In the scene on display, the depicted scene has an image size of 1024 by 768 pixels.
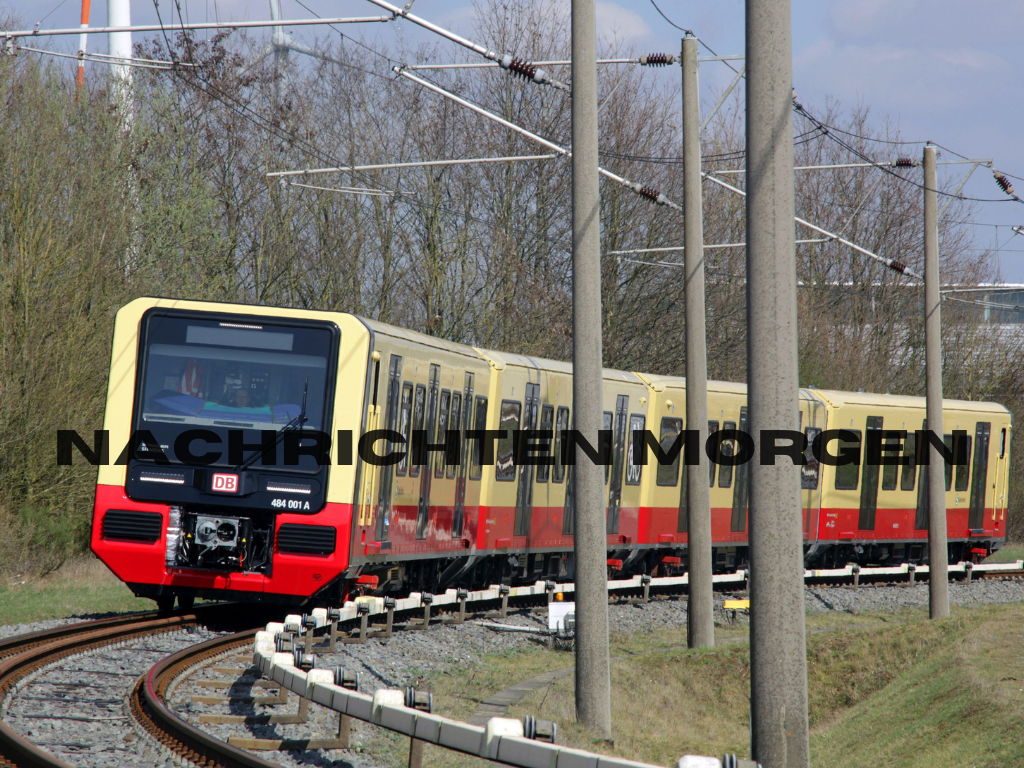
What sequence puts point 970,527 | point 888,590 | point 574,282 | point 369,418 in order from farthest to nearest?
point 970,527, point 888,590, point 369,418, point 574,282

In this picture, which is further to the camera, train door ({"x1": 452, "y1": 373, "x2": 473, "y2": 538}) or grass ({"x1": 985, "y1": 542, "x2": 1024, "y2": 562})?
grass ({"x1": 985, "y1": 542, "x2": 1024, "y2": 562})

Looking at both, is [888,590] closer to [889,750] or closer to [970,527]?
[970,527]

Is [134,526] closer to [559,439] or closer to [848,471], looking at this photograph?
[559,439]

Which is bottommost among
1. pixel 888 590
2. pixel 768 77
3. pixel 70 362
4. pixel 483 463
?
pixel 888 590

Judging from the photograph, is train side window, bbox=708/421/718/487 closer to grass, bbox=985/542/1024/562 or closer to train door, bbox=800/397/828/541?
train door, bbox=800/397/828/541

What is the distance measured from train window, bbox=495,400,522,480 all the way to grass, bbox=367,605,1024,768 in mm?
2969

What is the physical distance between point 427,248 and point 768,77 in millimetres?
26024

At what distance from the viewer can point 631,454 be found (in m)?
21.4

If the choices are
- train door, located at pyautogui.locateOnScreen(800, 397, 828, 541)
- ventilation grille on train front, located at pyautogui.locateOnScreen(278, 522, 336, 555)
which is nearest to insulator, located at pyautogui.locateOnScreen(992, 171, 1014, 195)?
train door, located at pyautogui.locateOnScreen(800, 397, 828, 541)

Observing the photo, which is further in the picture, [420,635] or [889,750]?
[420,635]

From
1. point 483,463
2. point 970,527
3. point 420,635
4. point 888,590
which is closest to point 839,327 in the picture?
point 970,527

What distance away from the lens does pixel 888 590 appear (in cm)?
2384

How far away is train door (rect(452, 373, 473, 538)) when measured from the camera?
1717 centimetres

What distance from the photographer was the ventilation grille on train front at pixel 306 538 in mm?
13117
